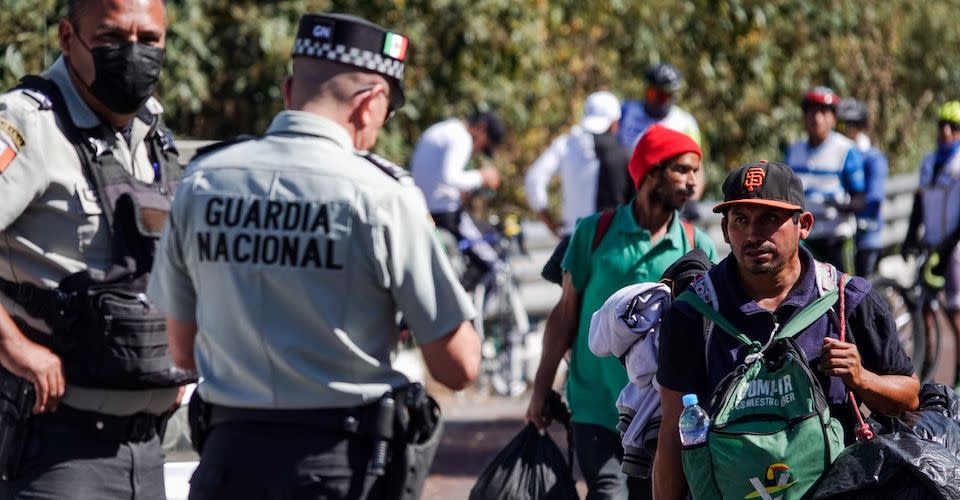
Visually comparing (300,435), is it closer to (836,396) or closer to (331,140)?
(331,140)

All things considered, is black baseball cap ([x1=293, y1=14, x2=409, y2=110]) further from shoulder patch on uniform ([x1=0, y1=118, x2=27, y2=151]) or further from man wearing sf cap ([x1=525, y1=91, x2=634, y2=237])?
man wearing sf cap ([x1=525, y1=91, x2=634, y2=237])

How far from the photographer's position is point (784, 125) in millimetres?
16297

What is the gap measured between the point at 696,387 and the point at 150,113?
68.4 inches

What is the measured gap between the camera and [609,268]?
548 centimetres

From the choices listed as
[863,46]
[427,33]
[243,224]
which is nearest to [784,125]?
[863,46]

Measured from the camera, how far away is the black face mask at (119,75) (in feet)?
14.5

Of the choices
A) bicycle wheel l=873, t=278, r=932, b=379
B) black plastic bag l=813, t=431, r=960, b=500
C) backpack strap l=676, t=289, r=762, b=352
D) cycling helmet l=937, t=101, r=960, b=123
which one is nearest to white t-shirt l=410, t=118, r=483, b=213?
bicycle wheel l=873, t=278, r=932, b=379

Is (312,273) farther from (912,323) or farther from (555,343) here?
(912,323)

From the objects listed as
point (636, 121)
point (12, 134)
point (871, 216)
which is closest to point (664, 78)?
point (636, 121)

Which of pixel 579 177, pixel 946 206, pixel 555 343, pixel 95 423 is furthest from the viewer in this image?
pixel 946 206

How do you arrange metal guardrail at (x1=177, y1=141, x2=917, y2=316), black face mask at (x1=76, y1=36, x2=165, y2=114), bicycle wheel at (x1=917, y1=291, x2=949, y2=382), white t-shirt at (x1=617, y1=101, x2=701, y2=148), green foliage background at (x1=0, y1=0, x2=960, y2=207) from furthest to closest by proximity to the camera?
metal guardrail at (x1=177, y1=141, x2=917, y2=316)
green foliage background at (x1=0, y1=0, x2=960, y2=207)
bicycle wheel at (x1=917, y1=291, x2=949, y2=382)
white t-shirt at (x1=617, y1=101, x2=701, y2=148)
black face mask at (x1=76, y1=36, x2=165, y2=114)

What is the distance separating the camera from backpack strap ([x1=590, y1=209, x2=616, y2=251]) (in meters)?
5.58

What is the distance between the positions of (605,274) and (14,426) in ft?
6.80

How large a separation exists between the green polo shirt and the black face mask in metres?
1.70
